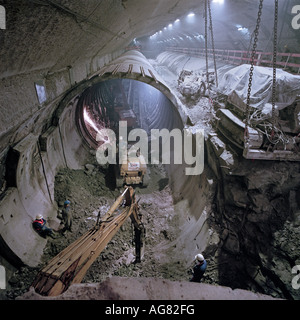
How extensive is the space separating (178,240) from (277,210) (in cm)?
254

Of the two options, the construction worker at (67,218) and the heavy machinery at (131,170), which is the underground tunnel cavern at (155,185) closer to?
the construction worker at (67,218)

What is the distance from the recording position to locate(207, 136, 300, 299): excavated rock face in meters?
4.02

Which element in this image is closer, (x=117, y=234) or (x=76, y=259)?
(x=76, y=259)

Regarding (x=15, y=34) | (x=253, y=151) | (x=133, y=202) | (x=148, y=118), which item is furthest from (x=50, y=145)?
(x=148, y=118)

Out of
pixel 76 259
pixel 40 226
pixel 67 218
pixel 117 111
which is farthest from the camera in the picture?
pixel 117 111

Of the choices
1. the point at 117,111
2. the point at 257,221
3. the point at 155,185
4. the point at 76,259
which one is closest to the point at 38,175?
the point at 76,259

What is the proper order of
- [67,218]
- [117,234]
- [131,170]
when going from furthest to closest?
[131,170]
[117,234]
[67,218]

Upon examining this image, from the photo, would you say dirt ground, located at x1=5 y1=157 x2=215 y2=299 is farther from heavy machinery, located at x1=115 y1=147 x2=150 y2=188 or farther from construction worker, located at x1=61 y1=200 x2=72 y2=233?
heavy machinery, located at x1=115 y1=147 x2=150 y2=188

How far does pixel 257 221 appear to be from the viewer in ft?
15.0

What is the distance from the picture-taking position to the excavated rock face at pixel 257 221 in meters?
4.02

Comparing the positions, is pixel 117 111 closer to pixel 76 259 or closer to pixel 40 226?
pixel 40 226

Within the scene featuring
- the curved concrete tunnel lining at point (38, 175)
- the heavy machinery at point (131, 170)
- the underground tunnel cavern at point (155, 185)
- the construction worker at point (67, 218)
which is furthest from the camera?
the heavy machinery at point (131, 170)

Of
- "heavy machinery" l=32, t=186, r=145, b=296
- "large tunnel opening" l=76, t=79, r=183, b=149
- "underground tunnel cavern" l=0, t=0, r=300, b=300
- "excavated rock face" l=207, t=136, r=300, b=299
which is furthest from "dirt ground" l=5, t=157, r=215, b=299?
"large tunnel opening" l=76, t=79, r=183, b=149

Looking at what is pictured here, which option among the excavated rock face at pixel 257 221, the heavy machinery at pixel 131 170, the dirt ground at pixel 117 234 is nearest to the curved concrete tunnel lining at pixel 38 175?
the dirt ground at pixel 117 234
